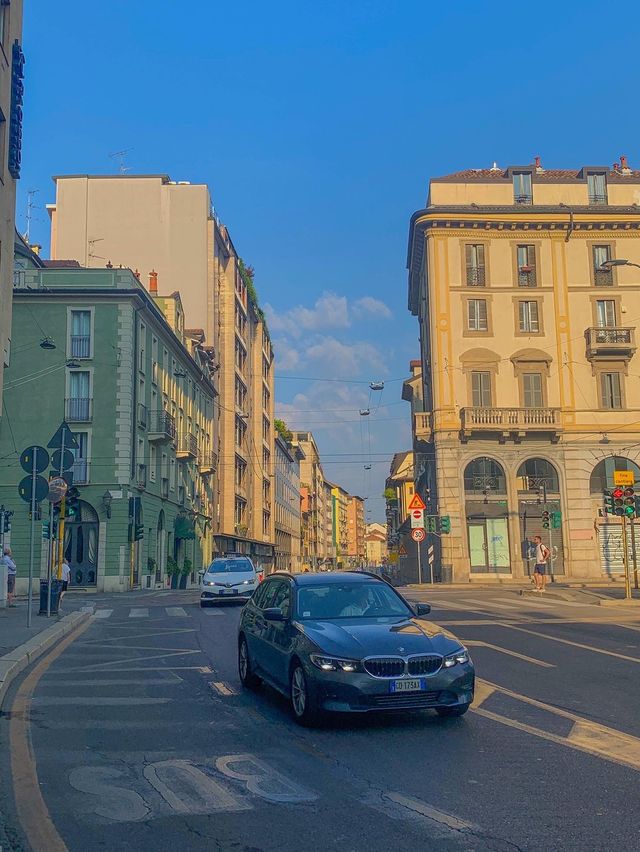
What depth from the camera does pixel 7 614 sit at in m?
20.7

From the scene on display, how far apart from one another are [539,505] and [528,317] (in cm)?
1029

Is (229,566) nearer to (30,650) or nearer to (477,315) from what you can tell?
(30,650)

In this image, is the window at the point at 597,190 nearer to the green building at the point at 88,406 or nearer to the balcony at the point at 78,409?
the green building at the point at 88,406

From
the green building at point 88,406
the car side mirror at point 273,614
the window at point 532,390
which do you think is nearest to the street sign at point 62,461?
the car side mirror at point 273,614

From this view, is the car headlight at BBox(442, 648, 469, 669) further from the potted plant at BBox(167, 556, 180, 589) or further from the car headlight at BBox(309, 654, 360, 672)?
the potted plant at BBox(167, 556, 180, 589)

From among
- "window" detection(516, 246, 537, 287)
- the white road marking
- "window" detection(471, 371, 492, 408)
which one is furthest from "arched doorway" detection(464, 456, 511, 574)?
the white road marking

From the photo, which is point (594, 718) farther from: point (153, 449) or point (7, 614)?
point (153, 449)

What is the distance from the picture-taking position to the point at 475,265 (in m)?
47.9

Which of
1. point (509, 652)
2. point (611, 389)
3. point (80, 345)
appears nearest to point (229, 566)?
point (509, 652)

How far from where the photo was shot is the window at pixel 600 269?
1886 inches

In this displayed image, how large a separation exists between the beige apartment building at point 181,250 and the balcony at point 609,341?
25.4 meters

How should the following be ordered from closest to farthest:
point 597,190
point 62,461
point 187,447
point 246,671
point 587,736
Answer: point 587,736
point 246,671
point 62,461
point 597,190
point 187,447

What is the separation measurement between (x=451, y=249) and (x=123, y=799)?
44.8 m

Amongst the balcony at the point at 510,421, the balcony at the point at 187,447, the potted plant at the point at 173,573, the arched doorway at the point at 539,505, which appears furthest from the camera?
the balcony at the point at 187,447
